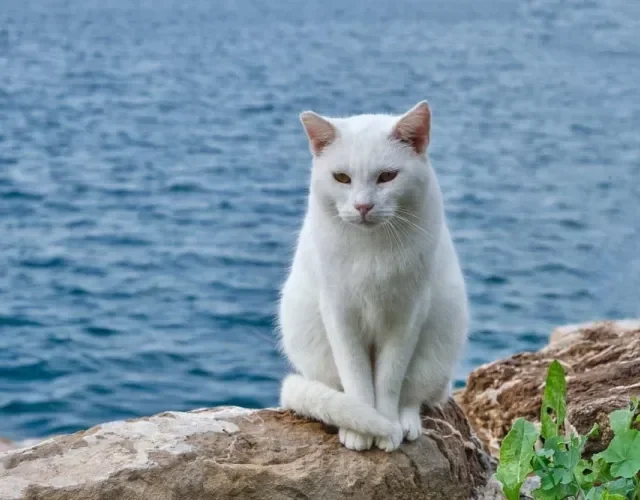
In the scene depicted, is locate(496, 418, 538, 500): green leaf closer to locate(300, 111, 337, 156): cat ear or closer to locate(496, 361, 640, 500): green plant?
locate(496, 361, 640, 500): green plant

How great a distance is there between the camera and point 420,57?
917 inches

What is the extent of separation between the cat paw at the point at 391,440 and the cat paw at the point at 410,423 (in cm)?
5

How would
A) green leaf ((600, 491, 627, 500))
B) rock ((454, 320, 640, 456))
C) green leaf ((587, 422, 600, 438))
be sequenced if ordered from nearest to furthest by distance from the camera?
green leaf ((600, 491, 627, 500)) < green leaf ((587, 422, 600, 438)) < rock ((454, 320, 640, 456))

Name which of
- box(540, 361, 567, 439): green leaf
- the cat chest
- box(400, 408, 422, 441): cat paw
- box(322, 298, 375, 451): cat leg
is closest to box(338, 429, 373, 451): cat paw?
box(322, 298, 375, 451): cat leg

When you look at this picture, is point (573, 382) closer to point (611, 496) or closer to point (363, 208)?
point (611, 496)

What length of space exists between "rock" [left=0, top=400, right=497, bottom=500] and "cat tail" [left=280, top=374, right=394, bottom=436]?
0.10 m

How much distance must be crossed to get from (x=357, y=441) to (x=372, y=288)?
55 centimetres

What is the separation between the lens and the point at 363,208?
3215 millimetres

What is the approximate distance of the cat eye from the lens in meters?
3.28

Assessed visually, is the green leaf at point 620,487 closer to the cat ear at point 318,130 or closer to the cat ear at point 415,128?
the cat ear at point 415,128

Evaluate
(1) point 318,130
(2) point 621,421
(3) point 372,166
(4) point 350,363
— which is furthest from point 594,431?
(1) point 318,130

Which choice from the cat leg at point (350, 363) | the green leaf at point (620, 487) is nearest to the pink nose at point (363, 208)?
the cat leg at point (350, 363)

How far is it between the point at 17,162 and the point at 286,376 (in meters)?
11.4

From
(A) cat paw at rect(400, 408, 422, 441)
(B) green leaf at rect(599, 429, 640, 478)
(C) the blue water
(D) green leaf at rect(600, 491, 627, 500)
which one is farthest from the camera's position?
(C) the blue water
